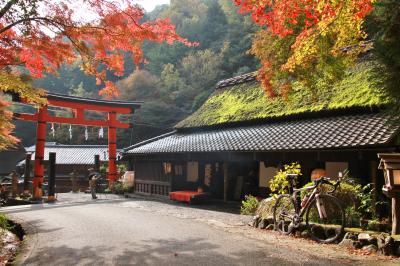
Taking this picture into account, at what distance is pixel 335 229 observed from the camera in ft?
23.1

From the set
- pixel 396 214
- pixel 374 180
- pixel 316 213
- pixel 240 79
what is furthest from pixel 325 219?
pixel 240 79

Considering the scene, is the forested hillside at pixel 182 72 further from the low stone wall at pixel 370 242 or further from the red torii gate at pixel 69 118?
the low stone wall at pixel 370 242

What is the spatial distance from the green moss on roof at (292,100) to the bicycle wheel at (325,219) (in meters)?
3.06

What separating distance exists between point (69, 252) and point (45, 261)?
1.96 ft

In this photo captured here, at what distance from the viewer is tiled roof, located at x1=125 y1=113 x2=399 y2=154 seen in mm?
9719

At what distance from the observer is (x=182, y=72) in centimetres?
4531

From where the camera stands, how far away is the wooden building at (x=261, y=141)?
10219 millimetres

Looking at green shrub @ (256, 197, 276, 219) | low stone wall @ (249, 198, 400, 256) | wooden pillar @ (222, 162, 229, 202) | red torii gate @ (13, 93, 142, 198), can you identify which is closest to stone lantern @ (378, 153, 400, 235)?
low stone wall @ (249, 198, 400, 256)

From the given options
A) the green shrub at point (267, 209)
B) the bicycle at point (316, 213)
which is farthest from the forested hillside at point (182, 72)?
the bicycle at point (316, 213)

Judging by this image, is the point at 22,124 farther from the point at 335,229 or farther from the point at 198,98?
the point at 335,229

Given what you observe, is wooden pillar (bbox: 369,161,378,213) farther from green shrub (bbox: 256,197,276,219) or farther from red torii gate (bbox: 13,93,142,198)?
red torii gate (bbox: 13,93,142,198)

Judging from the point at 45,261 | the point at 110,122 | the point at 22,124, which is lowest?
the point at 45,261

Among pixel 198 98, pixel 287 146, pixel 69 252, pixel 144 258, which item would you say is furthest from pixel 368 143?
pixel 198 98

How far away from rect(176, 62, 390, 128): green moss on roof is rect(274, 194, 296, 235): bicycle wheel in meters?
3.26
